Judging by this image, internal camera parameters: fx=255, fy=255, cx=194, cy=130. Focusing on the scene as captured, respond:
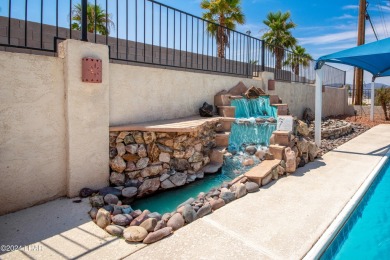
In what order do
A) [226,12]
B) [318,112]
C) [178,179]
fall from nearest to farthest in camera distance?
[178,179] → [318,112] → [226,12]

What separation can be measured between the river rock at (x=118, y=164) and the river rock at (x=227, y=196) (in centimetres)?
164

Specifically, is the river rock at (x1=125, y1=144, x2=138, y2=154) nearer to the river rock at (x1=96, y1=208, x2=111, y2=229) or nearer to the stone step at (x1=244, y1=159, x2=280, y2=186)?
the river rock at (x1=96, y1=208, x2=111, y2=229)

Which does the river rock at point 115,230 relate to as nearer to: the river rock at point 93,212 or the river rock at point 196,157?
the river rock at point 93,212

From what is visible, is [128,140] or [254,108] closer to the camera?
[128,140]

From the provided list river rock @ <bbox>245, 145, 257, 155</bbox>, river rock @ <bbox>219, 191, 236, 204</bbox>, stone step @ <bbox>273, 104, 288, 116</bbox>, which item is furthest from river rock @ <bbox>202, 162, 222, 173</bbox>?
stone step @ <bbox>273, 104, 288, 116</bbox>

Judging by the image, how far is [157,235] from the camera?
100 inches

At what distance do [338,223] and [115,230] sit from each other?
2.48 m

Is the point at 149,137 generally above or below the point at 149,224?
above

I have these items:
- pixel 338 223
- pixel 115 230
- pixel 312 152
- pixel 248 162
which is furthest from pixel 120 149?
pixel 312 152

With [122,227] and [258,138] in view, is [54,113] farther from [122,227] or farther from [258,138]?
[258,138]

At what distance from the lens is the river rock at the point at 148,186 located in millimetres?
4051

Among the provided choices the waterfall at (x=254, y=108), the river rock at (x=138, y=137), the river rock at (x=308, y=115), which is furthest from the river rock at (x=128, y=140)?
the river rock at (x=308, y=115)

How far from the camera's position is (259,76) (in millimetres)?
8688

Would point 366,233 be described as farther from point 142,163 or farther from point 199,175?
point 142,163
